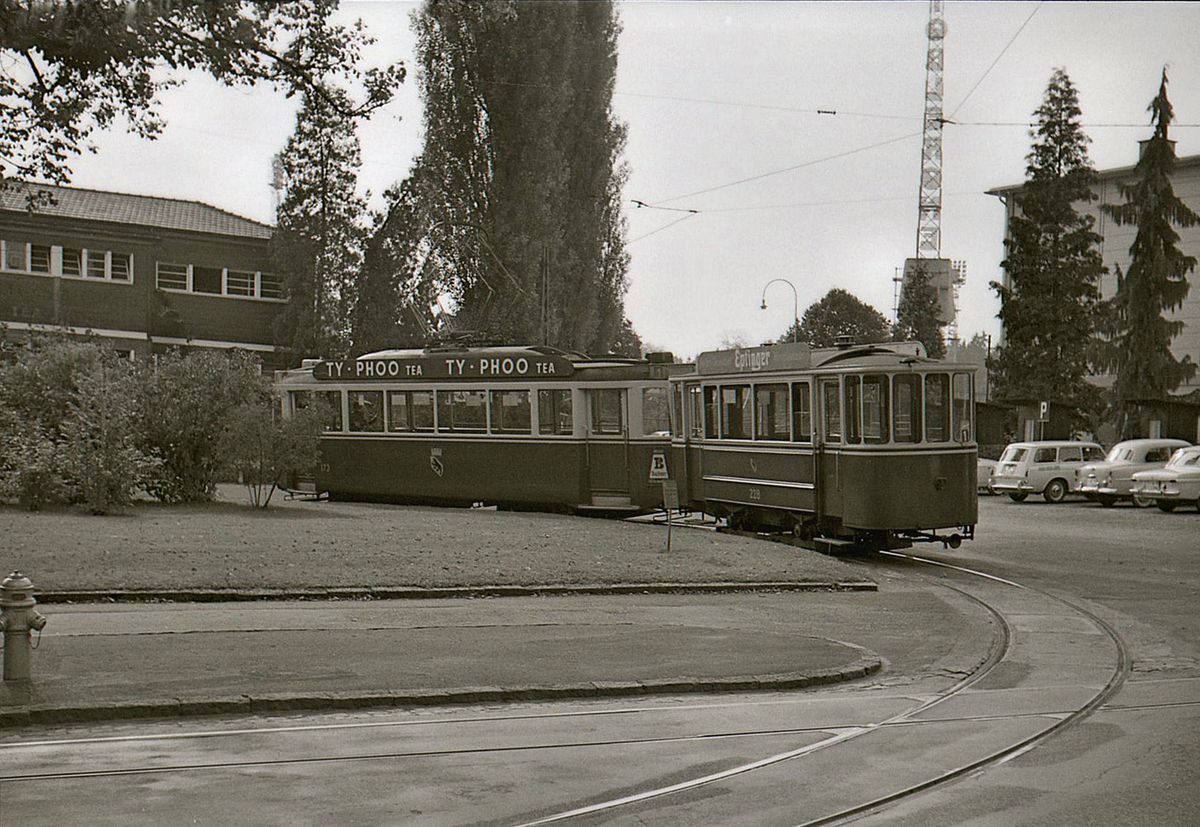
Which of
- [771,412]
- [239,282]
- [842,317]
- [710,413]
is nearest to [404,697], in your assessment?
[771,412]

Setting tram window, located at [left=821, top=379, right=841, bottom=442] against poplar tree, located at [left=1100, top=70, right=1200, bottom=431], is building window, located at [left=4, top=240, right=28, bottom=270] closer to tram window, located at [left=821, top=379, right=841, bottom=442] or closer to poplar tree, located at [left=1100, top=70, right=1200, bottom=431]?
tram window, located at [left=821, top=379, right=841, bottom=442]

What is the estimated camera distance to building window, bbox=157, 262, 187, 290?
46.2m

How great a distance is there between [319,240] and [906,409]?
1116 inches

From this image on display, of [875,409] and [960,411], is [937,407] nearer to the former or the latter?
[960,411]

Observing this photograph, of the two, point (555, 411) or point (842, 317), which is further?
point (842, 317)

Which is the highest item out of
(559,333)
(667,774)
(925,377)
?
(559,333)

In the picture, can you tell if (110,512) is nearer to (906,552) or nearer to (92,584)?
(92,584)

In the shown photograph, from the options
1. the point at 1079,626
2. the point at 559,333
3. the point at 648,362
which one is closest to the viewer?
the point at 1079,626

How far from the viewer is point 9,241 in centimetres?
4262

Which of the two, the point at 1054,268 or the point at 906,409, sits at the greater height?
the point at 1054,268

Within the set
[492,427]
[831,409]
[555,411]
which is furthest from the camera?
[492,427]

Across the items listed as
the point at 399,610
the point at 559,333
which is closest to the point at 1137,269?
the point at 559,333

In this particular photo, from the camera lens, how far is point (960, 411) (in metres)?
19.7

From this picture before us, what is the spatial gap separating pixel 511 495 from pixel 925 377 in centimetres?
1012
